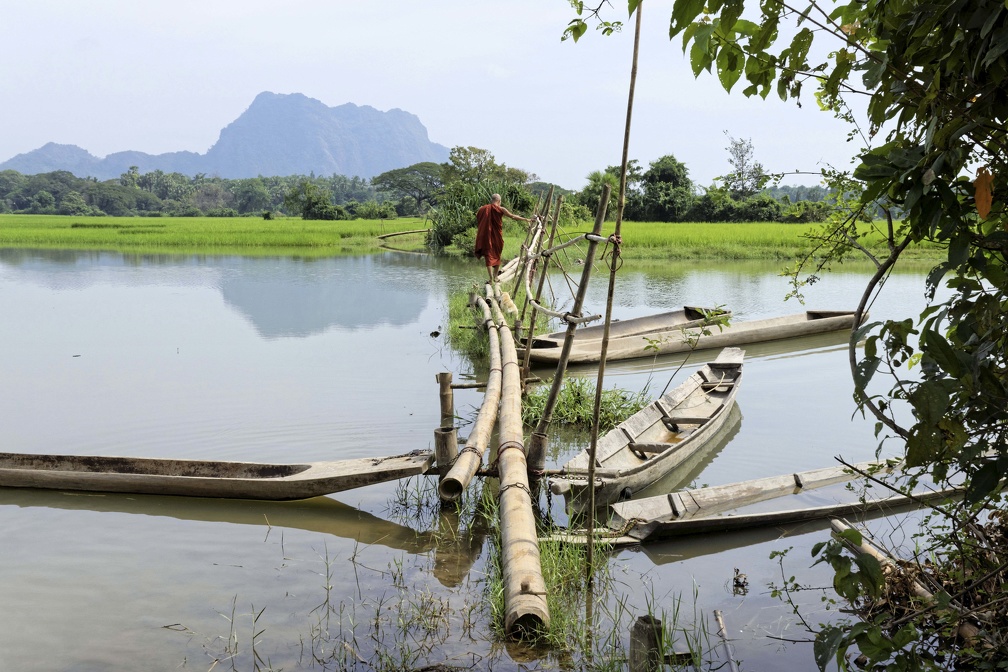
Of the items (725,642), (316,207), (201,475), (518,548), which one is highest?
(316,207)

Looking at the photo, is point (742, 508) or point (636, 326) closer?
point (742, 508)

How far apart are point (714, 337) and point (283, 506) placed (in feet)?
20.4

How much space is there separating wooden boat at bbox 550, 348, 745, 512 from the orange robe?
416 centimetres

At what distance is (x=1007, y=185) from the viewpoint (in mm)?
1580

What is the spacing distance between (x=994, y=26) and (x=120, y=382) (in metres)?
8.45

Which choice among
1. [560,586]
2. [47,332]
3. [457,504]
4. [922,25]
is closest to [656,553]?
[560,586]

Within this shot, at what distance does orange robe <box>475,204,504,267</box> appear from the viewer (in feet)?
34.2

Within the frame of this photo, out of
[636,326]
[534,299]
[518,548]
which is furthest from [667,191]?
[518,548]

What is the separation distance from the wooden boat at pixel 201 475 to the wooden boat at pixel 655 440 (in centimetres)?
87

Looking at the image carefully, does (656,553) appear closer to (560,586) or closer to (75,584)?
(560,586)

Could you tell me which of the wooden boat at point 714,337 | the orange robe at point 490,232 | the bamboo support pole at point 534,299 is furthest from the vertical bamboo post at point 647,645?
the orange robe at point 490,232

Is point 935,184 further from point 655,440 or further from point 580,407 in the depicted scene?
point 580,407

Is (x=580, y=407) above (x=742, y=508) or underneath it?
above

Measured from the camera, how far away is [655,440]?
218 inches
